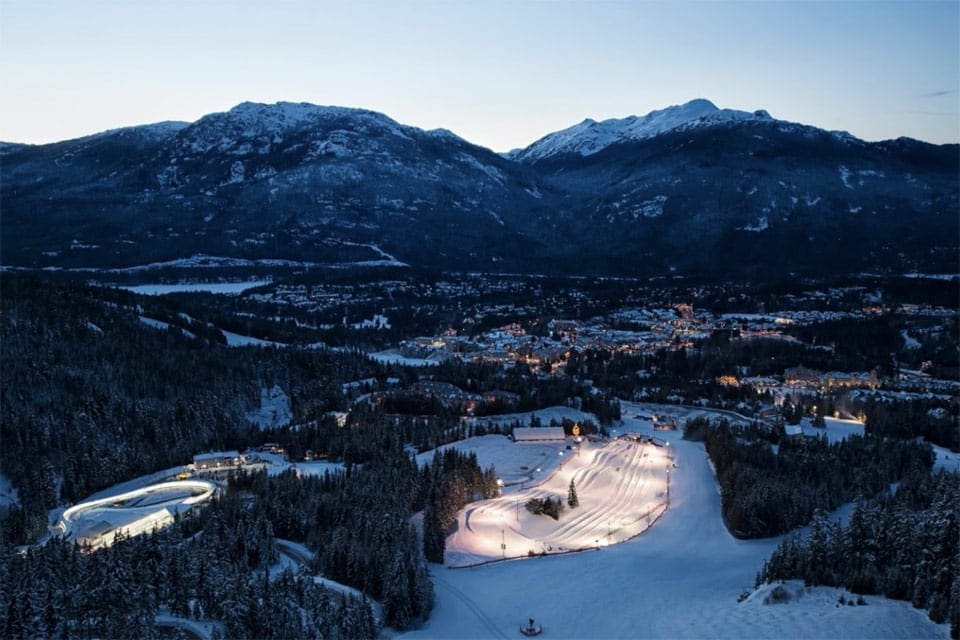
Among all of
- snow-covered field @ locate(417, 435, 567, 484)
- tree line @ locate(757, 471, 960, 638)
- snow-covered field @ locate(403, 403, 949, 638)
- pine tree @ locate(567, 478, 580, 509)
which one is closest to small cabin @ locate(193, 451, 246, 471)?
snow-covered field @ locate(417, 435, 567, 484)

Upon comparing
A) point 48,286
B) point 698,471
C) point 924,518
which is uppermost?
point 48,286

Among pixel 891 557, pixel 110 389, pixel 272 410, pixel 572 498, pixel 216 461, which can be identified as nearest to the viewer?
pixel 891 557

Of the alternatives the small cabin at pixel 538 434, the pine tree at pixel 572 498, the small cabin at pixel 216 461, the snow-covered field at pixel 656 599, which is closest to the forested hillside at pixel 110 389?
the small cabin at pixel 216 461

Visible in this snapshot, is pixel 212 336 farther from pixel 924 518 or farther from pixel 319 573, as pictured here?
pixel 924 518

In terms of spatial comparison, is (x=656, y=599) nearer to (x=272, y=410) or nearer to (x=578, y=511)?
(x=578, y=511)

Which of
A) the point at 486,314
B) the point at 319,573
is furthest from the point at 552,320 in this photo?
the point at 319,573

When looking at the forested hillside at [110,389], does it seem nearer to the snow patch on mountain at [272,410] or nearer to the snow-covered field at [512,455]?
the snow patch on mountain at [272,410]

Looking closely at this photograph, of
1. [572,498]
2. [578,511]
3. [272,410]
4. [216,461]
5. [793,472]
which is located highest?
[216,461]

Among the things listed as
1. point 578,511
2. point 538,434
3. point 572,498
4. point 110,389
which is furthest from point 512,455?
point 110,389
